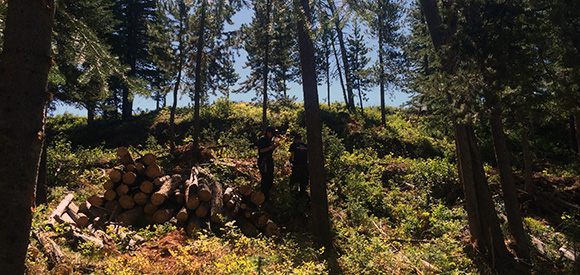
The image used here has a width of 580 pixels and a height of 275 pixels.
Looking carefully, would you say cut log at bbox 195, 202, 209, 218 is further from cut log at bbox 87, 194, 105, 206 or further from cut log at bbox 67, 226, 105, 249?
cut log at bbox 87, 194, 105, 206

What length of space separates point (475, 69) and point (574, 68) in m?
1.41

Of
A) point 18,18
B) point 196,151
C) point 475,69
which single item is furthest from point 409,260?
point 196,151

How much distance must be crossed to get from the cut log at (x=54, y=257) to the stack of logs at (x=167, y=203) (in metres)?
2.04

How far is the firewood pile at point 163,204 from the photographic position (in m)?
6.71

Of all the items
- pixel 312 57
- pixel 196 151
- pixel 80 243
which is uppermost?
pixel 312 57

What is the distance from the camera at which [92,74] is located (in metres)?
4.10

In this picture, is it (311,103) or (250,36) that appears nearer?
(311,103)

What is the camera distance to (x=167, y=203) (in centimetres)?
732

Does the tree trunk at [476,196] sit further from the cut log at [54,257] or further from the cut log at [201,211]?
the cut log at [54,257]

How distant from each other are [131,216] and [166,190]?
0.94 m

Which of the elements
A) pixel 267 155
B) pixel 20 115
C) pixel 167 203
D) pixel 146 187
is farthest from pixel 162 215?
pixel 20 115

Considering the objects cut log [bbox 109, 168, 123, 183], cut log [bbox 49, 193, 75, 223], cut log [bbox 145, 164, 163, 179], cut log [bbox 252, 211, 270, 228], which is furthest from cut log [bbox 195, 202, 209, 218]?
cut log [bbox 49, 193, 75, 223]

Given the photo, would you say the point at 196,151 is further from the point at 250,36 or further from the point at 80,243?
the point at 250,36

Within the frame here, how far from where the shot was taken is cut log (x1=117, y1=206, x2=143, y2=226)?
22.0 feet
